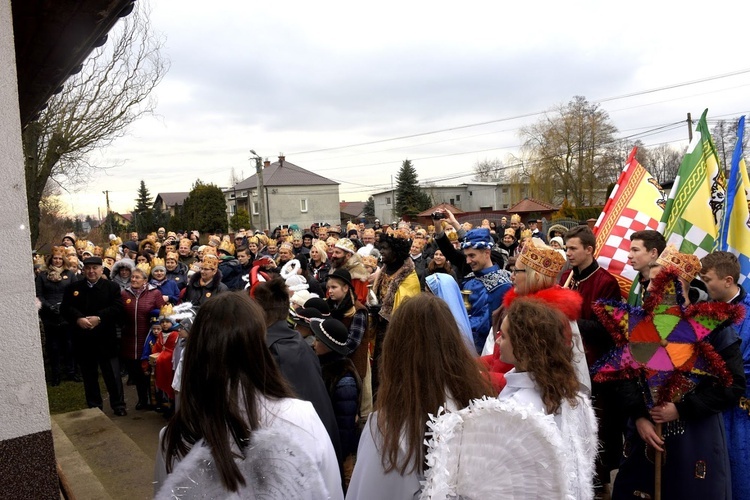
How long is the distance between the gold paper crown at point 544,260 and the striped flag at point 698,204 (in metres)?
2.02

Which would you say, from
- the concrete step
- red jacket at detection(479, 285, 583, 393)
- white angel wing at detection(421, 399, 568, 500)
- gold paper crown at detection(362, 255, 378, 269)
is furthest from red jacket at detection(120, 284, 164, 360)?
white angel wing at detection(421, 399, 568, 500)

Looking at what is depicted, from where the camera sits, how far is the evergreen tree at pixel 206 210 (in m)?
47.5

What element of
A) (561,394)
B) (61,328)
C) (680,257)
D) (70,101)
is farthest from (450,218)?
(70,101)

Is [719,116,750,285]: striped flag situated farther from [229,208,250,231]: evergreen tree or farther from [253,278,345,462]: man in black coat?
[229,208,250,231]: evergreen tree

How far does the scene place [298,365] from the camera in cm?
317

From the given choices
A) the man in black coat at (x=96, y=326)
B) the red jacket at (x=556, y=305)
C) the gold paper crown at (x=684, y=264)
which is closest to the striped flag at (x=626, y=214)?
the gold paper crown at (x=684, y=264)

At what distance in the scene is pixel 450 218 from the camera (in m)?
5.95

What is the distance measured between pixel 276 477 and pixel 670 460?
2599 mm

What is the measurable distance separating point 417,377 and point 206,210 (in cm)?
4786

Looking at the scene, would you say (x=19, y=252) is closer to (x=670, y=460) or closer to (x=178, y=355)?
(x=178, y=355)

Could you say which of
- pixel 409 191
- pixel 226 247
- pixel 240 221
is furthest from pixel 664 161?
pixel 226 247

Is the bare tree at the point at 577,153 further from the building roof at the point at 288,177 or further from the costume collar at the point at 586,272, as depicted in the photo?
the costume collar at the point at 586,272

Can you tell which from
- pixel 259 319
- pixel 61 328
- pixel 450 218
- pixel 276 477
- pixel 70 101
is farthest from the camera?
pixel 70 101

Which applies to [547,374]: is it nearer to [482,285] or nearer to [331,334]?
[331,334]
